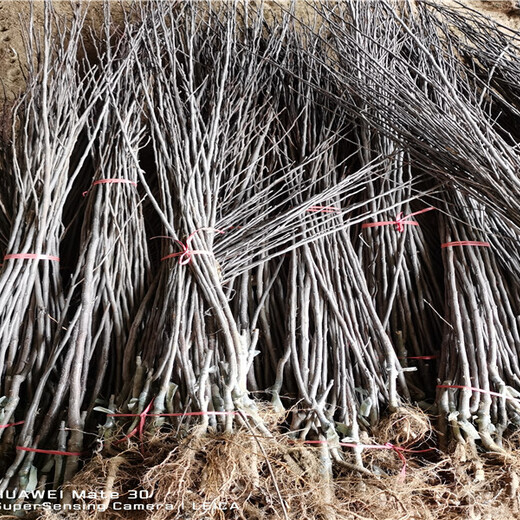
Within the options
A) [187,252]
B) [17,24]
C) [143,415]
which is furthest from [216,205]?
[17,24]

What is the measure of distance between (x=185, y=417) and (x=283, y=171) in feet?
2.90

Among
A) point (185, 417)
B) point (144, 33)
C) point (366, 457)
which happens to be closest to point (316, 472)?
point (366, 457)

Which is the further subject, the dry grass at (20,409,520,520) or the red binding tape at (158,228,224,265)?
the red binding tape at (158,228,224,265)

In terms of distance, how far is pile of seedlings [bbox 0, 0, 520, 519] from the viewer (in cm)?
100

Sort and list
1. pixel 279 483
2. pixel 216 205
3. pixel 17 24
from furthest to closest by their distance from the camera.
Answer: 1. pixel 17 24
2. pixel 216 205
3. pixel 279 483

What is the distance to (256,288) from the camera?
1.40 meters

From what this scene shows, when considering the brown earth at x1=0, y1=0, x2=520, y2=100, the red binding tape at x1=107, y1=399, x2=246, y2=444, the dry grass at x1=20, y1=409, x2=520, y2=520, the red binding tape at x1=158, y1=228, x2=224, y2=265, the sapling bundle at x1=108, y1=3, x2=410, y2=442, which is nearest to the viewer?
the dry grass at x1=20, y1=409, x2=520, y2=520

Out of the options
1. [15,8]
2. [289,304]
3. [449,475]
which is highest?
[15,8]

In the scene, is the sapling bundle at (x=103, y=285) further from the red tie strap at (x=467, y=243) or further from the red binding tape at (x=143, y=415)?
the red tie strap at (x=467, y=243)

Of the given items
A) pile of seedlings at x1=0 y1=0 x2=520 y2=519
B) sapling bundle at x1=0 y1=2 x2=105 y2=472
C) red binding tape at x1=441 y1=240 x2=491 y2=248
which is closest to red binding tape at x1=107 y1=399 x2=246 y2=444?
pile of seedlings at x1=0 y1=0 x2=520 y2=519

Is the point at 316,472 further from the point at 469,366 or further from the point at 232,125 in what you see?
the point at 232,125

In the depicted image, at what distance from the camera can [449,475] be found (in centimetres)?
108

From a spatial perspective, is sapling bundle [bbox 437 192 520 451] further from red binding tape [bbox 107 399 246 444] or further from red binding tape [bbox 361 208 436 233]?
red binding tape [bbox 107 399 246 444]

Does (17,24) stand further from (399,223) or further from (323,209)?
(399,223)
